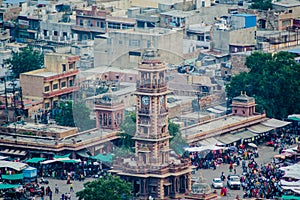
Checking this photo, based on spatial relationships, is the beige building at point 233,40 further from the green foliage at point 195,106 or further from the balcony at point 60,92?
the green foliage at point 195,106

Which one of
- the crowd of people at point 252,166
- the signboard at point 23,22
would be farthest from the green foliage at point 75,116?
the signboard at point 23,22

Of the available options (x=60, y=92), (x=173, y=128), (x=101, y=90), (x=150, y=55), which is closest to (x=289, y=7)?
(x=60, y=92)

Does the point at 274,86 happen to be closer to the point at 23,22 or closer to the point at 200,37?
the point at 200,37

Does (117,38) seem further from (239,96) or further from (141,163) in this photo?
(141,163)

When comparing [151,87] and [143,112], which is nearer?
[151,87]

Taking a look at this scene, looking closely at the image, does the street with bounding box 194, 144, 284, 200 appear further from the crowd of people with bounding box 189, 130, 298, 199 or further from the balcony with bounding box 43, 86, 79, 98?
the balcony with bounding box 43, 86, 79, 98

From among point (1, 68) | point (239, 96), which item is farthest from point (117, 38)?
point (239, 96)

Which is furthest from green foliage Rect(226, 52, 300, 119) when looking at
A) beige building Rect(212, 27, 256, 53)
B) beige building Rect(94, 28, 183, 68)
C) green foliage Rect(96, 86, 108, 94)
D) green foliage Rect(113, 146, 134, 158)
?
green foliage Rect(113, 146, 134, 158)
